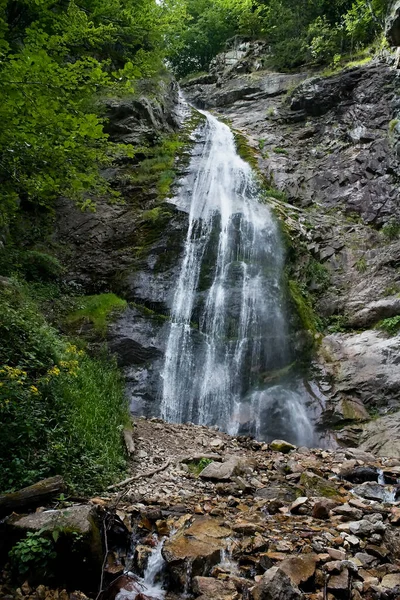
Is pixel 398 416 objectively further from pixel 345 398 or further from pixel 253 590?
pixel 253 590

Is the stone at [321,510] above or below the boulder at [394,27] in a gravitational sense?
below

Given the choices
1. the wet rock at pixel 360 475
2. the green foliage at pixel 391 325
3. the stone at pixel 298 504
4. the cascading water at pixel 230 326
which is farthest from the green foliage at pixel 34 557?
the green foliage at pixel 391 325

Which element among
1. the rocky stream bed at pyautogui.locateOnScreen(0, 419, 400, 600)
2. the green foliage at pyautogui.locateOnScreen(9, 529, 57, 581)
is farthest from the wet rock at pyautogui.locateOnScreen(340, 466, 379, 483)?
the green foliage at pyautogui.locateOnScreen(9, 529, 57, 581)

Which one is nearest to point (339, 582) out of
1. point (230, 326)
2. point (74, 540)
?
point (74, 540)

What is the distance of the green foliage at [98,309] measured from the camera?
1041 cm

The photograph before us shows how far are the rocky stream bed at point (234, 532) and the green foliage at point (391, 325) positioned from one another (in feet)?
15.2

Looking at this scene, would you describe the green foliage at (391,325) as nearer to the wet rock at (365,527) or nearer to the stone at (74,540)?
the wet rock at (365,527)

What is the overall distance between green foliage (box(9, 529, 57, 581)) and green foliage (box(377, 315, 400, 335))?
8921 mm

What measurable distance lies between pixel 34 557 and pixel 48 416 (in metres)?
1.87

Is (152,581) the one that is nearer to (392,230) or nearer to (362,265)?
(362,265)

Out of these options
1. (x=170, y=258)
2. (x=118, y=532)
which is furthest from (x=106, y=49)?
(x=118, y=532)

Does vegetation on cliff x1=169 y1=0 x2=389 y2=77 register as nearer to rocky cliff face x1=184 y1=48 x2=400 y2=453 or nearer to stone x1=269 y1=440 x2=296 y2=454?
rocky cliff face x1=184 y1=48 x2=400 y2=453

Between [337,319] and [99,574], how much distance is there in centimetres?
933

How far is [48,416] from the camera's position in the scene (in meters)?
4.75
